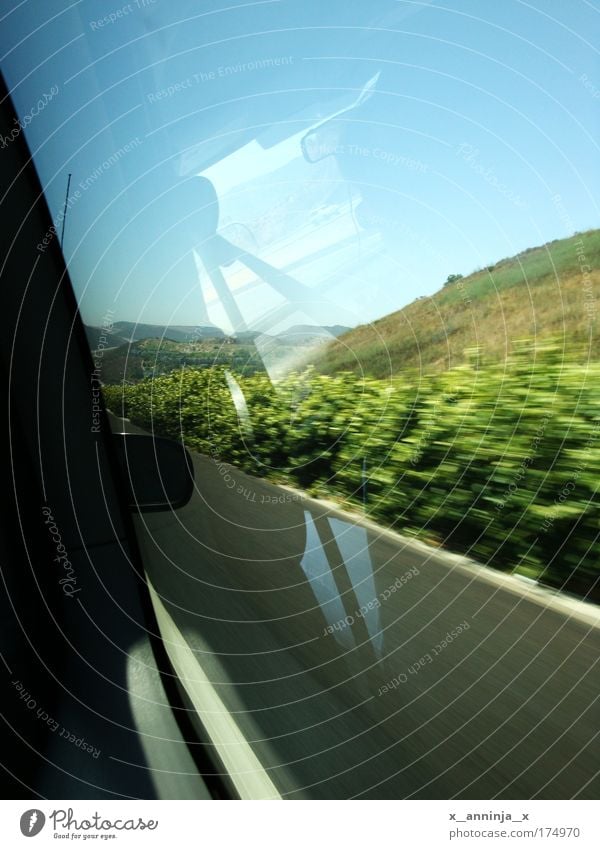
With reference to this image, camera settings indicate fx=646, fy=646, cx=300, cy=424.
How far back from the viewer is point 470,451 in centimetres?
89

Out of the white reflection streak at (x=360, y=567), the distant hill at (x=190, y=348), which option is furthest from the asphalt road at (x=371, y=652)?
the distant hill at (x=190, y=348)

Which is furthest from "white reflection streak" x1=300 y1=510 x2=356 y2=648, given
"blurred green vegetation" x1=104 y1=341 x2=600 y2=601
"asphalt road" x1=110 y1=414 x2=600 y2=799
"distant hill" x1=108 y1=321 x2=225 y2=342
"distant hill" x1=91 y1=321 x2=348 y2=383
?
"distant hill" x1=108 y1=321 x2=225 y2=342

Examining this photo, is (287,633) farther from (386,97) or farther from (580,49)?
(580,49)

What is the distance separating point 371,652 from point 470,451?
47 centimetres

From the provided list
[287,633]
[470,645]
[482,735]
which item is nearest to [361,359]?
[470,645]

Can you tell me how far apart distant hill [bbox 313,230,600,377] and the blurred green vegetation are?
0.07ft

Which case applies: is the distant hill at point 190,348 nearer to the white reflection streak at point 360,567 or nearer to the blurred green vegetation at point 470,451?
the blurred green vegetation at point 470,451

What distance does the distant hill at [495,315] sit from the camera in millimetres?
732

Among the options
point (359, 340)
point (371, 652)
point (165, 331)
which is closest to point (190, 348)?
point (165, 331)

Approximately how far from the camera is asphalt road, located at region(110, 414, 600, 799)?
81cm

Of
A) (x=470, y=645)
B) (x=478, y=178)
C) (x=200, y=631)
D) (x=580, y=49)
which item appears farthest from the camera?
(x=200, y=631)

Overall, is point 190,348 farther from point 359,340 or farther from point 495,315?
point 495,315

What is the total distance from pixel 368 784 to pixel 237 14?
4.28 feet

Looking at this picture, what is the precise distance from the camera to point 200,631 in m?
1.63
